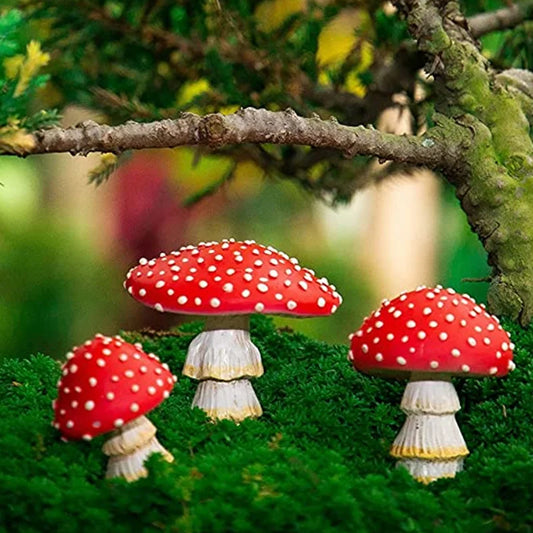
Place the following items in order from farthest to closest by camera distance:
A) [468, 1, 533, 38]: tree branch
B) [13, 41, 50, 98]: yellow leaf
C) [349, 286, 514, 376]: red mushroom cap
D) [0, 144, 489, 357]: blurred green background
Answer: [0, 144, 489, 357]: blurred green background → [468, 1, 533, 38]: tree branch → [349, 286, 514, 376]: red mushroom cap → [13, 41, 50, 98]: yellow leaf

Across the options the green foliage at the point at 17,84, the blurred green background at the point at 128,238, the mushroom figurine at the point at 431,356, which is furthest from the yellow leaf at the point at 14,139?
the blurred green background at the point at 128,238

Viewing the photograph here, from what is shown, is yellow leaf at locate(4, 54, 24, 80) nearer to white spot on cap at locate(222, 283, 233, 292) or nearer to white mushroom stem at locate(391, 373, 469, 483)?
white spot on cap at locate(222, 283, 233, 292)

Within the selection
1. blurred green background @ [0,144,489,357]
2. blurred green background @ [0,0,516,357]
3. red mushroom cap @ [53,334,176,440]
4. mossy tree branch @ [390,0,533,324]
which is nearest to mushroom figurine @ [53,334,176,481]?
red mushroom cap @ [53,334,176,440]

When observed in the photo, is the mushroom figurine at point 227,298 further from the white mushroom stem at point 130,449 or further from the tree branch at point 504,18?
the tree branch at point 504,18

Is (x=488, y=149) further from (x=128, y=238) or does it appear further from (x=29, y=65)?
(x=128, y=238)

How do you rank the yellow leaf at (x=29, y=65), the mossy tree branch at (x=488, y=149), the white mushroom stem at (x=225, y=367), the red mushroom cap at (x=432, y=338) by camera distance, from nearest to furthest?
1. the yellow leaf at (x=29, y=65)
2. the red mushroom cap at (x=432, y=338)
3. the white mushroom stem at (x=225, y=367)
4. the mossy tree branch at (x=488, y=149)

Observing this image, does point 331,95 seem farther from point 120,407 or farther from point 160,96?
point 120,407
